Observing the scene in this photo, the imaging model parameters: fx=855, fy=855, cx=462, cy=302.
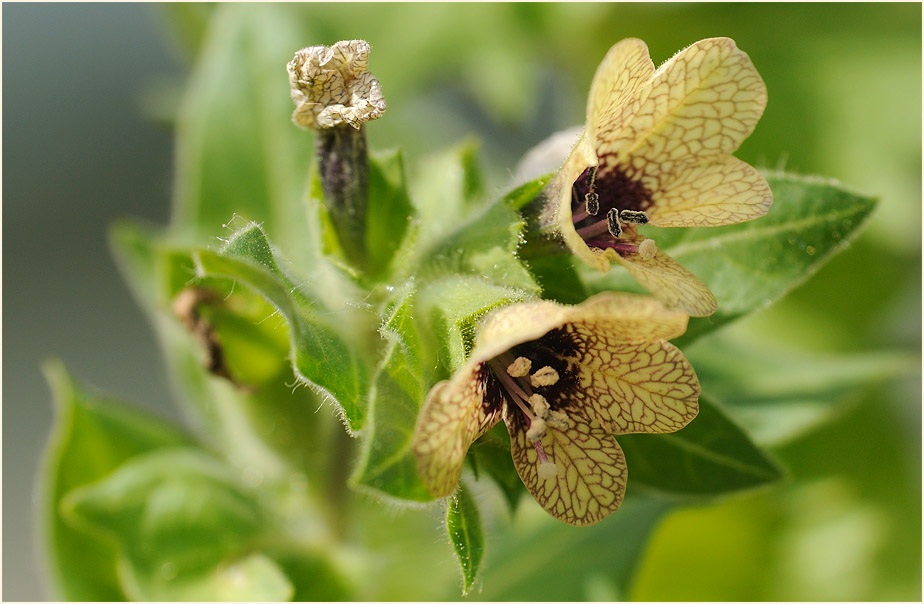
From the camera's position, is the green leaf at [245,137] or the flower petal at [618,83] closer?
the flower petal at [618,83]

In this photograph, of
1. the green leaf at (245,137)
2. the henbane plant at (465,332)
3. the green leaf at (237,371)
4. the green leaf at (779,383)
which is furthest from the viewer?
the green leaf at (245,137)

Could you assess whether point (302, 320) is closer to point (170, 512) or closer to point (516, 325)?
point (516, 325)

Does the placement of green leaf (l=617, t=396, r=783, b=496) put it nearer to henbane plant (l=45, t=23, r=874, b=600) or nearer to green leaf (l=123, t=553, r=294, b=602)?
henbane plant (l=45, t=23, r=874, b=600)

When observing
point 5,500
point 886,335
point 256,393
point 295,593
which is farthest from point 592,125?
point 5,500

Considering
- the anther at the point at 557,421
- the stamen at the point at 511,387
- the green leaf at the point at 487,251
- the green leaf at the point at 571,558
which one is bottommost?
the green leaf at the point at 571,558

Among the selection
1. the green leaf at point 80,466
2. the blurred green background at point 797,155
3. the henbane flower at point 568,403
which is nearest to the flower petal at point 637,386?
the henbane flower at point 568,403

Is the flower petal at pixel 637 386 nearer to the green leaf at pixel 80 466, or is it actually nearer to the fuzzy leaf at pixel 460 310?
the fuzzy leaf at pixel 460 310

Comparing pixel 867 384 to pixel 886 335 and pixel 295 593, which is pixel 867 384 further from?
pixel 295 593

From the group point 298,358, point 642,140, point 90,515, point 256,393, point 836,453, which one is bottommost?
point 836,453
